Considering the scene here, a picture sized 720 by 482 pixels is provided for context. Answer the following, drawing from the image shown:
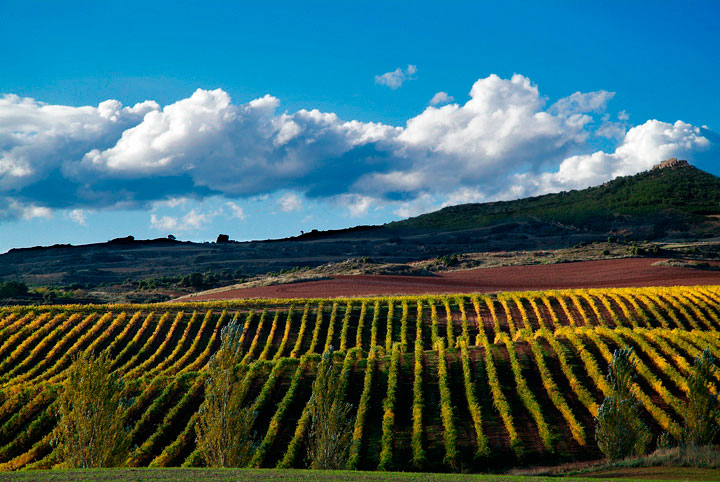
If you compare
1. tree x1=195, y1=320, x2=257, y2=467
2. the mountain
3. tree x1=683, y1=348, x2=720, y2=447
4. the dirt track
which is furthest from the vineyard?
the mountain

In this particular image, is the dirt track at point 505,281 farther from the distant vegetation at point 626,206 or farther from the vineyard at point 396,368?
the distant vegetation at point 626,206

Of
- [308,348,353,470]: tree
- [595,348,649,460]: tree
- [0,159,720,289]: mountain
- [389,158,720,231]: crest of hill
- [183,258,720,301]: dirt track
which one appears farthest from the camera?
[389,158,720,231]: crest of hill

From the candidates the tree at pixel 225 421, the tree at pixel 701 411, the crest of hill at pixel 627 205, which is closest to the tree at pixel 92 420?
the tree at pixel 225 421

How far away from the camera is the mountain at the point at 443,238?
475 feet

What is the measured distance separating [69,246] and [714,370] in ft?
670

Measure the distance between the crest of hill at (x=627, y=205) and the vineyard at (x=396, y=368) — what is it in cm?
9953

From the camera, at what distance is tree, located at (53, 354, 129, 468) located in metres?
25.2

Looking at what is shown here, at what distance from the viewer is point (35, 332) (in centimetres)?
5266

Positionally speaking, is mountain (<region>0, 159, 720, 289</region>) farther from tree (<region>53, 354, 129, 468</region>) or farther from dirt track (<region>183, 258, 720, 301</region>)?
tree (<region>53, 354, 129, 468</region>)

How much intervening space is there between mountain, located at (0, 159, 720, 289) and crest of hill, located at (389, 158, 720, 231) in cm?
27

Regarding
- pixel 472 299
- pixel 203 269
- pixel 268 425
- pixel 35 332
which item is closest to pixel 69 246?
pixel 203 269

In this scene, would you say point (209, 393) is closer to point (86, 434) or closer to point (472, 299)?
point (86, 434)

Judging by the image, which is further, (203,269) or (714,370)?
(203,269)

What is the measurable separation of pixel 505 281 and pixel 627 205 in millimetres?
96550
